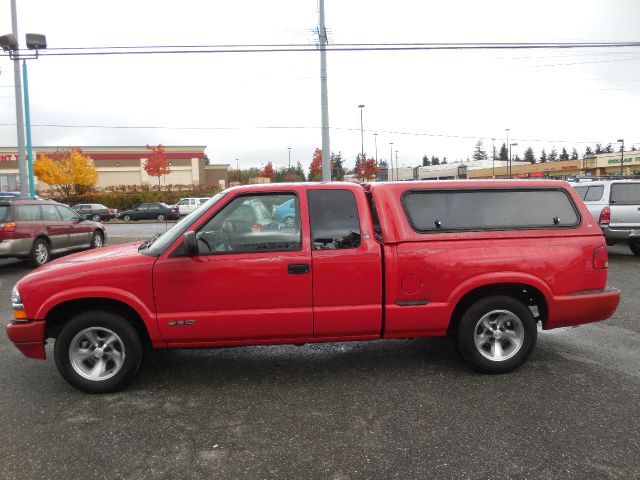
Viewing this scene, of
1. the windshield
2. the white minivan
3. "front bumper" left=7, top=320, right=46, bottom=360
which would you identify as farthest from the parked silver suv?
the white minivan

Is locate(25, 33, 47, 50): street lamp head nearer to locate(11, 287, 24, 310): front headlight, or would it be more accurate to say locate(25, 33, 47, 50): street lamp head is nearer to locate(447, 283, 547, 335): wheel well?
locate(11, 287, 24, 310): front headlight

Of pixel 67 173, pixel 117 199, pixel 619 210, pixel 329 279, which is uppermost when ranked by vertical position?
pixel 67 173

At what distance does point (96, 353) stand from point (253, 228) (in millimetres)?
1686

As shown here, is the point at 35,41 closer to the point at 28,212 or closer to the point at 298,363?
the point at 28,212

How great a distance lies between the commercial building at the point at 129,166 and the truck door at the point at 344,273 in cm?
6700

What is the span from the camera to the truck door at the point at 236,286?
414 centimetres

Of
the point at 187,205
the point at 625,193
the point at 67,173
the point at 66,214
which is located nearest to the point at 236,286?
the point at 66,214

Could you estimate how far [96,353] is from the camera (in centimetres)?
422

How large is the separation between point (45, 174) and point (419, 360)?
58.0 m

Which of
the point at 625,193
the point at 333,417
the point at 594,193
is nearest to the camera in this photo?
the point at 333,417

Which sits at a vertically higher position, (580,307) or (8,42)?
(8,42)

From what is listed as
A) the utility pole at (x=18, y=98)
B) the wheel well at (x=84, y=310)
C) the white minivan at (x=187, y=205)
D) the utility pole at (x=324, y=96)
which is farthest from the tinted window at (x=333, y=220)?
the white minivan at (x=187, y=205)

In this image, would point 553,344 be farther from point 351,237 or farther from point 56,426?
point 56,426

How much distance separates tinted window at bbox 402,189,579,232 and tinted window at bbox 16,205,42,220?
984 cm
